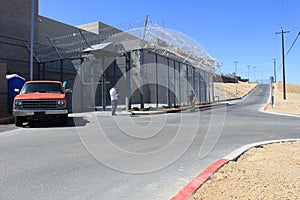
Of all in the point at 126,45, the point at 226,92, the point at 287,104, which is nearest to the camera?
the point at 126,45

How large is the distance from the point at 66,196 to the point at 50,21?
24.8 meters

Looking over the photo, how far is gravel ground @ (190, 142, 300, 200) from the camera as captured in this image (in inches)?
144

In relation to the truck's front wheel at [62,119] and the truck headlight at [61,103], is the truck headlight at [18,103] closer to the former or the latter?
the truck headlight at [61,103]

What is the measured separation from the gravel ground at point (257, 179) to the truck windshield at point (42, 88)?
9205 millimetres

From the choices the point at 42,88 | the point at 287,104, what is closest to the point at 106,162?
the point at 42,88

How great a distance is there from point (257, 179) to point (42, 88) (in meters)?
10.5

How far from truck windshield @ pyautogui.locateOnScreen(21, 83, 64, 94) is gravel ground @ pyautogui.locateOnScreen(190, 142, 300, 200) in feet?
30.2

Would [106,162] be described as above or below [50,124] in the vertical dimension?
below

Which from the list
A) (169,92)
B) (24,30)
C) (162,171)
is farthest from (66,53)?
(162,171)

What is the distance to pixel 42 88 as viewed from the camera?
39.3 ft

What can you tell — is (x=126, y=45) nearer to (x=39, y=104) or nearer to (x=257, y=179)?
(x=39, y=104)

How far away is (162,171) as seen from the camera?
514 cm

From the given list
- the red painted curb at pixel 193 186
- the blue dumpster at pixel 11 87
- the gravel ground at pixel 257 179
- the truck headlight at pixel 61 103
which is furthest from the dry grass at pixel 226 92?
the red painted curb at pixel 193 186

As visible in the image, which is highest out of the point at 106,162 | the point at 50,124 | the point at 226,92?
the point at 226,92
